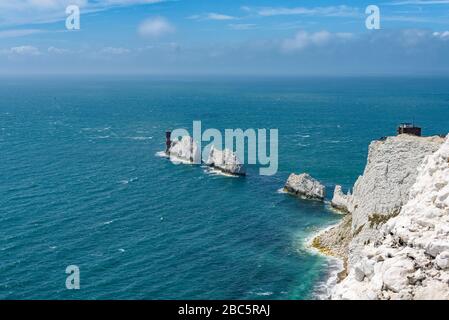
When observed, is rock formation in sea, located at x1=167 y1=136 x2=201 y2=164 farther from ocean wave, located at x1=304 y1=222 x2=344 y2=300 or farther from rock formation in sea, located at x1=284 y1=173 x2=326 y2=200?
ocean wave, located at x1=304 y1=222 x2=344 y2=300

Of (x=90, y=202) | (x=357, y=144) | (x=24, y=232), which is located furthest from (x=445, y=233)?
(x=357, y=144)

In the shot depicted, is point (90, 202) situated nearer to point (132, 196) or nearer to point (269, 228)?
point (132, 196)

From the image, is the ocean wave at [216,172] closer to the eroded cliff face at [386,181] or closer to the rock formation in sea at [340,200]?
the rock formation in sea at [340,200]

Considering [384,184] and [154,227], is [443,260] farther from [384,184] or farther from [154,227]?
[154,227]

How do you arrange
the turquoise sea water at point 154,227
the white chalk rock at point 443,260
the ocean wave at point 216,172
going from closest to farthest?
the white chalk rock at point 443,260 → the turquoise sea water at point 154,227 → the ocean wave at point 216,172

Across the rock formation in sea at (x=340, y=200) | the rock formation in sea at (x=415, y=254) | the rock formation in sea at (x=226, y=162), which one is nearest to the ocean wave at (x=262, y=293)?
the rock formation in sea at (x=415, y=254)

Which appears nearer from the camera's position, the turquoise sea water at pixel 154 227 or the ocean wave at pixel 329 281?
the ocean wave at pixel 329 281

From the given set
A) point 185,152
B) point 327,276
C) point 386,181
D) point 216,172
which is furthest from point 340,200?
point 185,152
